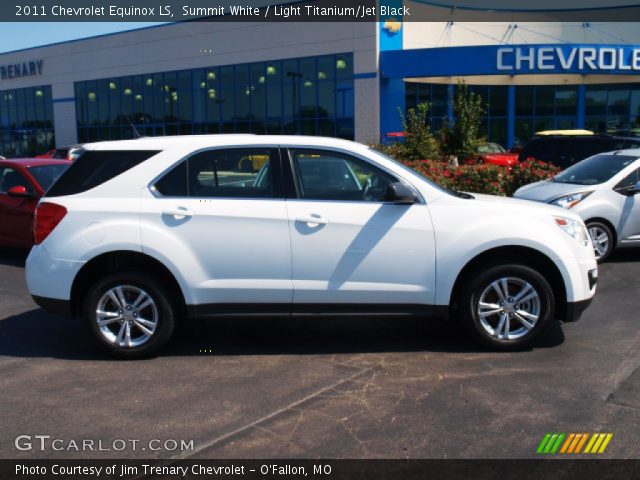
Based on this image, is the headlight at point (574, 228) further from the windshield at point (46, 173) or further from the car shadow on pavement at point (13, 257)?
the car shadow on pavement at point (13, 257)

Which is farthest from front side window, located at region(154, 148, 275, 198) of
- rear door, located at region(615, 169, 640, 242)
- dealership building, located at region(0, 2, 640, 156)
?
dealership building, located at region(0, 2, 640, 156)

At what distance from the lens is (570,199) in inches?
369

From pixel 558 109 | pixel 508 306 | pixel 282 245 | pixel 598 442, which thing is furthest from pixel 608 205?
pixel 558 109

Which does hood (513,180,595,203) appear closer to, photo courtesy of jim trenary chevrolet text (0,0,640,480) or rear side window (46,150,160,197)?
photo courtesy of jim trenary chevrolet text (0,0,640,480)

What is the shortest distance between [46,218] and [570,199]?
7002 millimetres

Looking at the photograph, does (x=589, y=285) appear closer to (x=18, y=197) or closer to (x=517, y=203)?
(x=517, y=203)

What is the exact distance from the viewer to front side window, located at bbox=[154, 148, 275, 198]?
5477mm

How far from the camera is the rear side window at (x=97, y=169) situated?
5.54 metres

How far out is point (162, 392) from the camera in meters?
4.82

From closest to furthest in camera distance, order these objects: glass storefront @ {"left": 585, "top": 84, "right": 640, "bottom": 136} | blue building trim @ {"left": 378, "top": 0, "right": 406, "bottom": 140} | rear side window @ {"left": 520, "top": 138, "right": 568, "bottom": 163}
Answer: rear side window @ {"left": 520, "top": 138, "right": 568, "bottom": 163} < blue building trim @ {"left": 378, "top": 0, "right": 406, "bottom": 140} < glass storefront @ {"left": 585, "top": 84, "right": 640, "bottom": 136}

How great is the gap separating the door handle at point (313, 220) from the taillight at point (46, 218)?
→ 195 centimetres

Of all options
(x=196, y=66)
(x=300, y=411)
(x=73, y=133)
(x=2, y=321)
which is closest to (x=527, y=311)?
(x=300, y=411)

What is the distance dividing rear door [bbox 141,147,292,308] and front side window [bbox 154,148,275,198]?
28 mm
